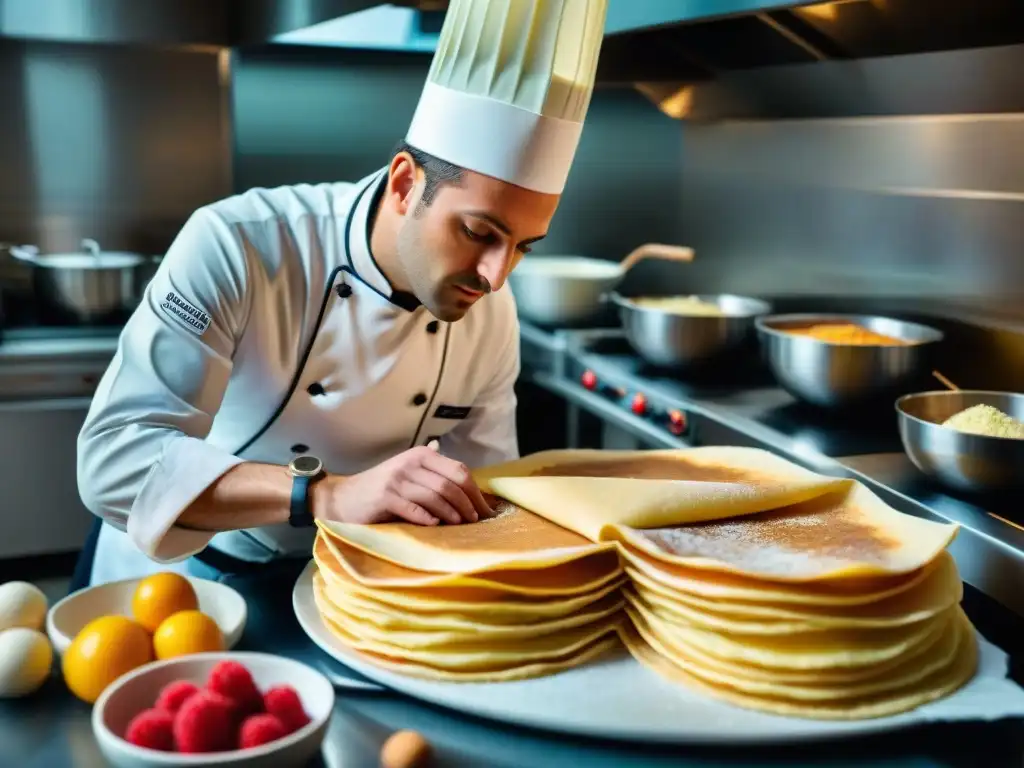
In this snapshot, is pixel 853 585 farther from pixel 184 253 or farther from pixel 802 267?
pixel 802 267

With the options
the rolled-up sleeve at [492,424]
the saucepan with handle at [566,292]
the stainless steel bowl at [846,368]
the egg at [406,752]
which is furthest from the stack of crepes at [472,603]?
the saucepan with handle at [566,292]

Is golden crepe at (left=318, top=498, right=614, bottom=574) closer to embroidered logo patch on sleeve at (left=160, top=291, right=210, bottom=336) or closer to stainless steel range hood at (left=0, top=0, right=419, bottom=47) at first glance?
embroidered logo patch on sleeve at (left=160, top=291, right=210, bottom=336)

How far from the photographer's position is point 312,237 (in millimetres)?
1796

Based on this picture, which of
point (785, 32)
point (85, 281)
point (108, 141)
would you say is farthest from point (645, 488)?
point (108, 141)

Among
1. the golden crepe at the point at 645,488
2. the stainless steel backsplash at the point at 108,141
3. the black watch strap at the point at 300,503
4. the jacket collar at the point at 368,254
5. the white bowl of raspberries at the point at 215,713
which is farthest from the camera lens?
the stainless steel backsplash at the point at 108,141

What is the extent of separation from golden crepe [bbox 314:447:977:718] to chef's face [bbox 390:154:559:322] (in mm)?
406

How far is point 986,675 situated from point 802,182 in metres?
2.04

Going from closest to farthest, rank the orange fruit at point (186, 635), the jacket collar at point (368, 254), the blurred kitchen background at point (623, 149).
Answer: the orange fruit at point (186, 635), the jacket collar at point (368, 254), the blurred kitchen background at point (623, 149)

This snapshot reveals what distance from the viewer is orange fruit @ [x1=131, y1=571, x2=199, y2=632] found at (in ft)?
3.68

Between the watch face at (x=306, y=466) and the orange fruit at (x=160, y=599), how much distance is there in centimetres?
30

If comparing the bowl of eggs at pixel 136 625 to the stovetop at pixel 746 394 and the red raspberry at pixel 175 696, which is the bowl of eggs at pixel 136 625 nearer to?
the red raspberry at pixel 175 696

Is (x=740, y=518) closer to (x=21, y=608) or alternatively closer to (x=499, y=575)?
(x=499, y=575)

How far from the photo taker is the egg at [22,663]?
1012 mm

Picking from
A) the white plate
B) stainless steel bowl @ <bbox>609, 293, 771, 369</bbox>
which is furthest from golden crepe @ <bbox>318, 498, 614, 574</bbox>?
stainless steel bowl @ <bbox>609, 293, 771, 369</bbox>
